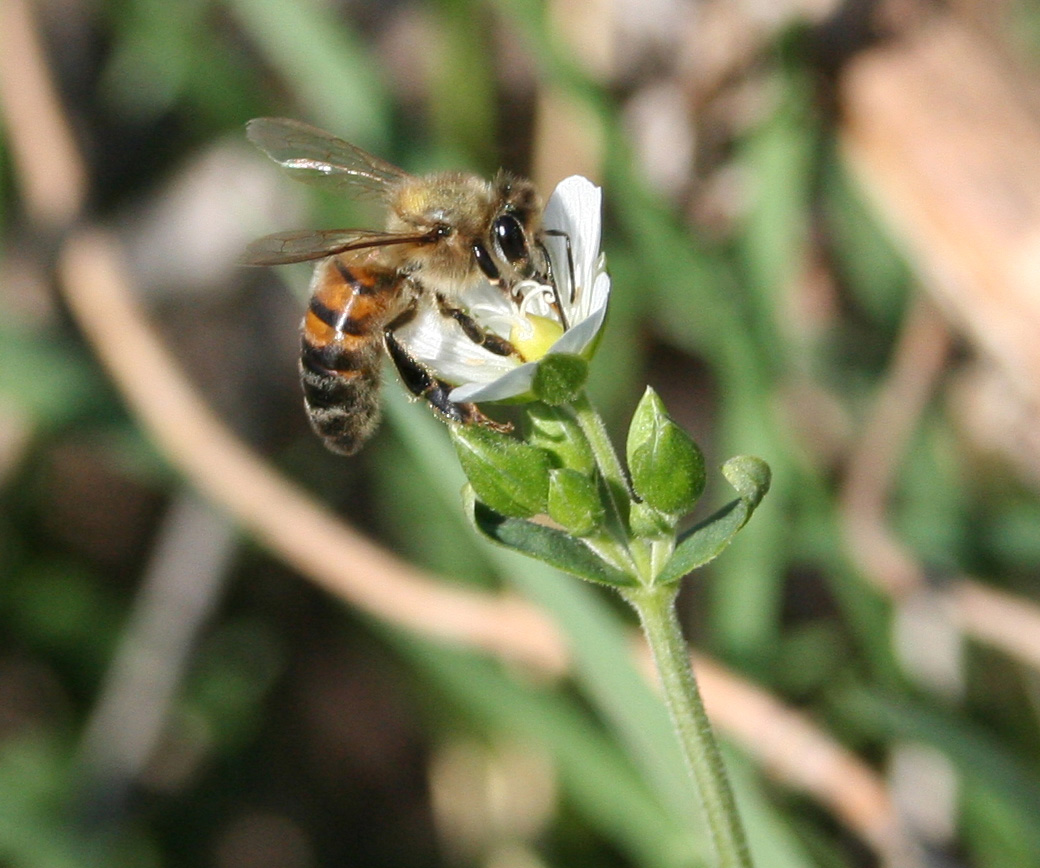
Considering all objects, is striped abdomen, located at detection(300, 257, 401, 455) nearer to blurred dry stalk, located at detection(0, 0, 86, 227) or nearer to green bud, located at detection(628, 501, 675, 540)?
green bud, located at detection(628, 501, 675, 540)

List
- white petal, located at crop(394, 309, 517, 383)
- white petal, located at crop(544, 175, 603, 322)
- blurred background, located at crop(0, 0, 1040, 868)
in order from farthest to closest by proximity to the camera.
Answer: blurred background, located at crop(0, 0, 1040, 868) < white petal, located at crop(394, 309, 517, 383) < white petal, located at crop(544, 175, 603, 322)

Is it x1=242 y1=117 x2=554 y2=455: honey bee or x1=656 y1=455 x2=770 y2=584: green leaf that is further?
x1=242 y1=117 x2=554 y2=455: honey bee

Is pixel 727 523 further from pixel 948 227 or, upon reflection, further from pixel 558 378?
pixel 948 227

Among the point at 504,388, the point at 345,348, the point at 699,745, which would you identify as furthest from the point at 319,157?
the point at 699,745

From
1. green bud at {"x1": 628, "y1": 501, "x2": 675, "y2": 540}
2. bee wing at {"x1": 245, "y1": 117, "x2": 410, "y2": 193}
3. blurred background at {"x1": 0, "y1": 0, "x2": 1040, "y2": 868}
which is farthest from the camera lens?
blurred background at {"x1": 0, "y1": 0, "x2": 1040, "y2": 868}

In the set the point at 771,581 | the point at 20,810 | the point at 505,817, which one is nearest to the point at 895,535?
the point at 771,581

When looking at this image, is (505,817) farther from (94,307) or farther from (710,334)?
(94,307)

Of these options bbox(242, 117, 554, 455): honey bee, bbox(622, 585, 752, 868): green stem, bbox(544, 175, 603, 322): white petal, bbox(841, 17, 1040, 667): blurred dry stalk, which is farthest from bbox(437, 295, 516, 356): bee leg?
bbox(841, 17, 1040, 667): blurred dry stalk

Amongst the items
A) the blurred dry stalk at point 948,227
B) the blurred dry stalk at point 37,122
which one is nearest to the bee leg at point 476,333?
the blurred dry stalk at point 948,227
